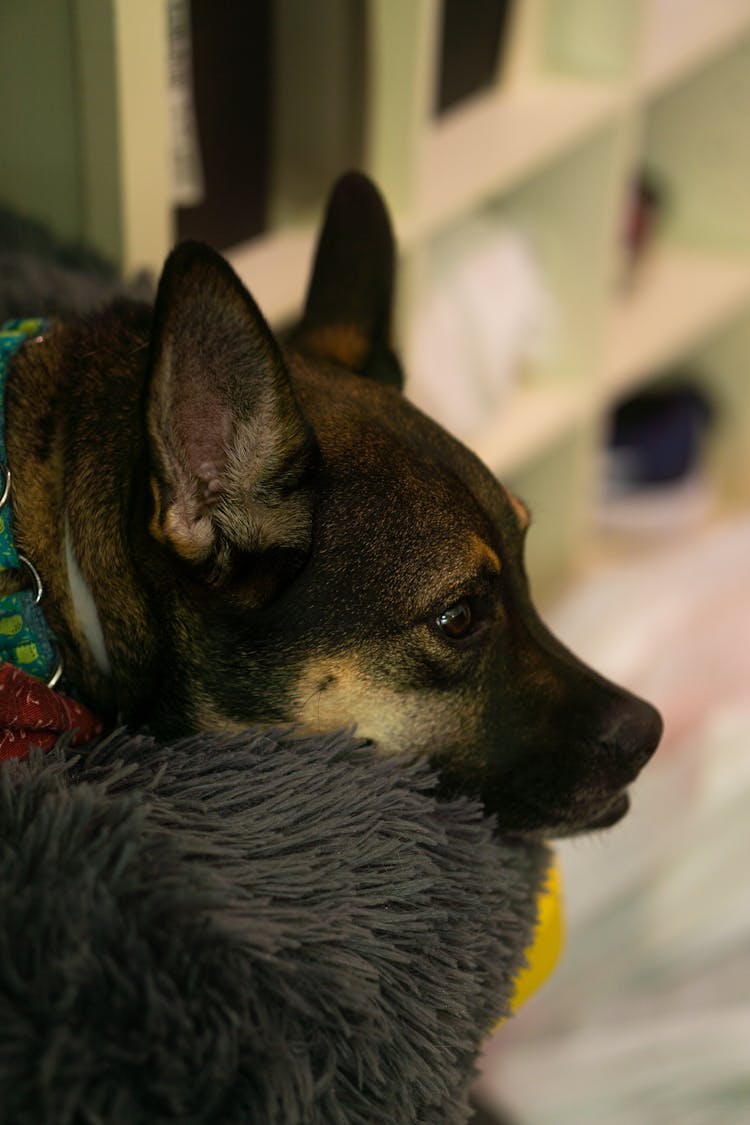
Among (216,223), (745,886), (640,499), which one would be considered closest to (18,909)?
(216,223)

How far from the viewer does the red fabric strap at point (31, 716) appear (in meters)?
0.99

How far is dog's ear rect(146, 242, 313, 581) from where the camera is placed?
36.0 inches

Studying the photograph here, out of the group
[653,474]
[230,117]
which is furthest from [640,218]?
[230,117]

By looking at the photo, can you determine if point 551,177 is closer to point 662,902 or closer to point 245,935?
point 662,902

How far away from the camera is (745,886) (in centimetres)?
184

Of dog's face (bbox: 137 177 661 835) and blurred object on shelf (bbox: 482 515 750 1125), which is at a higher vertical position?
dog's face (bbox: 137 177 661 835)

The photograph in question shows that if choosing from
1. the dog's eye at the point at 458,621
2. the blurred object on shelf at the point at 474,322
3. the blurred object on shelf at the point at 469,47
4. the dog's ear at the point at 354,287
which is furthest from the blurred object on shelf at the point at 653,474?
the dog's eye at the point at 458,621

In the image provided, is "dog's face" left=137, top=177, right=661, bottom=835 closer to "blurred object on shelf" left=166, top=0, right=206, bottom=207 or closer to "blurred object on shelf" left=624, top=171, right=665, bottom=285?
"blurred object on shelf" left=166, top=0, right=206, bottom=207

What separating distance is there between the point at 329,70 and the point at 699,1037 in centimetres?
131

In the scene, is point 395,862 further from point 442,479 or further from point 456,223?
point 456,223

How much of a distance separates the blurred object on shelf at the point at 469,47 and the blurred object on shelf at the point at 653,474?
830 millimetres

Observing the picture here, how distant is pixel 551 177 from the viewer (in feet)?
7.70

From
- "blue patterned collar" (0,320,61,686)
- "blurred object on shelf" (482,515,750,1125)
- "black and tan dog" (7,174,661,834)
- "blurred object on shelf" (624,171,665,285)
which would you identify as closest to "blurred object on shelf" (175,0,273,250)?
"black and tan dog" (7,174,661,834)

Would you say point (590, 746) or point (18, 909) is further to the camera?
point (590, 746)
